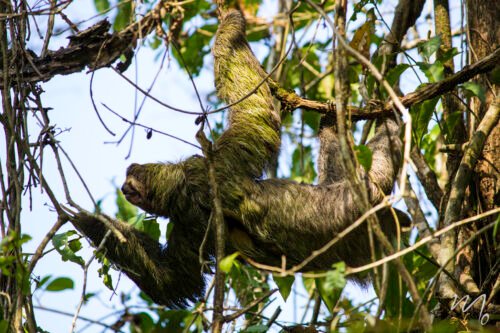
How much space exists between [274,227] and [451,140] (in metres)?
2.16

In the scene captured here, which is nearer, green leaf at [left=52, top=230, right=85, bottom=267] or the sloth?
green leaf at [left=52, top=230, right=85, bottom=267]

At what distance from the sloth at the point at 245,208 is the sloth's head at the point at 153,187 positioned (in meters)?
0.01

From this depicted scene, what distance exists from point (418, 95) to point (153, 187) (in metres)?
3.06

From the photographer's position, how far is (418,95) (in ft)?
20.9

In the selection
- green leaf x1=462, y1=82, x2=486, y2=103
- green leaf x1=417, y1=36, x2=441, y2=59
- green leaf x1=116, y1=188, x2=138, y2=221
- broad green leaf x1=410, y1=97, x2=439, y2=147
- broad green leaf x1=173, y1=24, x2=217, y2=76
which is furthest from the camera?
broad green leaf x1=173, y1=24, x2=217, y2=76

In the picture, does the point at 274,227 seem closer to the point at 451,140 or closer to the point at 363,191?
the point at 451,140

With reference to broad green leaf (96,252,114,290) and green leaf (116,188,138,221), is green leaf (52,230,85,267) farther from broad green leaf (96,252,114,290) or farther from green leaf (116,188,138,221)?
green leaf (116,188,138,221)

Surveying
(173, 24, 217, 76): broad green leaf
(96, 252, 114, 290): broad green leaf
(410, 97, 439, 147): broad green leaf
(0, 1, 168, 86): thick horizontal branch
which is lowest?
(96, 252, 114, 290): broad green leaf

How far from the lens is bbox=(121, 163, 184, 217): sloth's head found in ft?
24.3

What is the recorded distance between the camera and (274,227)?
7215mm

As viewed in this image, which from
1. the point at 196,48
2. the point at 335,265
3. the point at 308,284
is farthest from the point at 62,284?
the point at 196,48

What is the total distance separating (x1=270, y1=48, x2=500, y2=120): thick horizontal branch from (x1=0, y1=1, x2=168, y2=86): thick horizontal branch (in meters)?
1.67

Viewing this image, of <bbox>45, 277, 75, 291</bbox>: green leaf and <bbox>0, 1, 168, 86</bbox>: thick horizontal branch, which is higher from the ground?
<bbox>0, 1, 168, 86</bbox>: thick horizontal branch

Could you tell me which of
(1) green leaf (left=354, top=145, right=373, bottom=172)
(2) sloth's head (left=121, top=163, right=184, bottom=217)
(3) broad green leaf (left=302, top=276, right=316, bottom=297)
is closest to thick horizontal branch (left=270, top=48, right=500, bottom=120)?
(1) green leaf (left=354, top=145, right=373, bottom=172)
